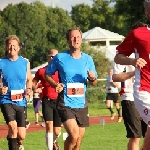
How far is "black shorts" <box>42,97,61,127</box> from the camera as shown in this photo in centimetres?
1395

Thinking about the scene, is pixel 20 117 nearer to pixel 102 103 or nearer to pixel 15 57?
pixel 15 57

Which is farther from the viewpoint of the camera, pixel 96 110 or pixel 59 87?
pixel 96 110

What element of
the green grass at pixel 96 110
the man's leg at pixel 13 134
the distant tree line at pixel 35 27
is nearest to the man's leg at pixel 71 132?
the man's leg at pixel 13 134

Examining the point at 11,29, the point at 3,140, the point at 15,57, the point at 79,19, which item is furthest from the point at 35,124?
the point at 79,19

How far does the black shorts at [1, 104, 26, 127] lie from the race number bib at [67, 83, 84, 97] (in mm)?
1514

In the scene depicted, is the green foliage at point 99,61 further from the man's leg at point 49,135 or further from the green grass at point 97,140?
the man's leg at point 49,135

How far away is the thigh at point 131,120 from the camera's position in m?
10.4

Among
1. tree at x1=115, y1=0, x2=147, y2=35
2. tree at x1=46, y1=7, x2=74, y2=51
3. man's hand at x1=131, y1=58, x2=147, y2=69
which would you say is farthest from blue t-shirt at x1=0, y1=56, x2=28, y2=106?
tree at x1=46, y1=7, x2=74, y2=51

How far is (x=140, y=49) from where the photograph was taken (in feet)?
25.0

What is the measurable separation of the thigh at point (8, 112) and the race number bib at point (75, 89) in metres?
1.53

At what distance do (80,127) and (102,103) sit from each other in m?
27.8

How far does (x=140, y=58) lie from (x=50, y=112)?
22.2ft

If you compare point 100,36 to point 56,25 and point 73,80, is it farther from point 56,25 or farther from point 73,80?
point 73,80

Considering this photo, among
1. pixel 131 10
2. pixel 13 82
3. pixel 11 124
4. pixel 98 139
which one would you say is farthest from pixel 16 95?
pixel 131 10
